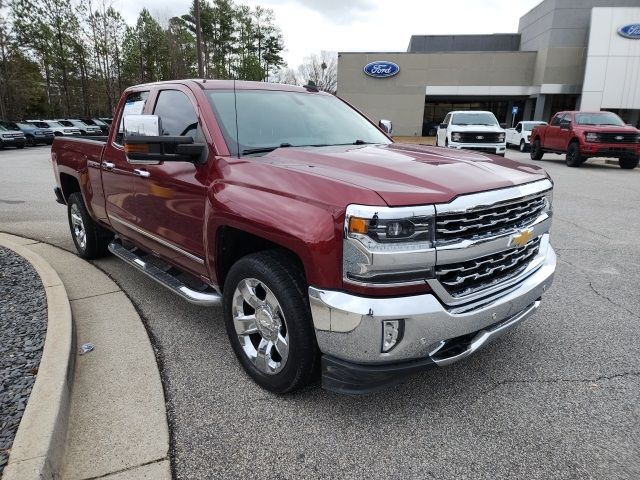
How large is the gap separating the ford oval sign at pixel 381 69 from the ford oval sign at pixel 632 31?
16.1 meters

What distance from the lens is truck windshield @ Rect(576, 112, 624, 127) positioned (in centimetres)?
1591

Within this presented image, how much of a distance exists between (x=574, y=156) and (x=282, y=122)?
15.6 meters

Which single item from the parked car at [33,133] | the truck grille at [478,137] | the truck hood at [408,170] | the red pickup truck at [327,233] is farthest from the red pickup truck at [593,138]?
the parked car at [33,133]

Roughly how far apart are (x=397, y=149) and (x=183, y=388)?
7.25 ft

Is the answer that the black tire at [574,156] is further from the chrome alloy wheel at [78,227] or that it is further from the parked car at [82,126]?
the parked car at [82,126]

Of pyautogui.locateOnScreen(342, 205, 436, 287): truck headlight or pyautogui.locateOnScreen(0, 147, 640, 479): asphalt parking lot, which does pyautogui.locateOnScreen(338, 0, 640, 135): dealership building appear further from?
pyautogui.locateOnScreen(342, 205, 436, 287): truck headlight

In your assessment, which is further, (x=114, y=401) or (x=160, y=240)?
(x=160, y=240)

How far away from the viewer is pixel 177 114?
3.62 metres

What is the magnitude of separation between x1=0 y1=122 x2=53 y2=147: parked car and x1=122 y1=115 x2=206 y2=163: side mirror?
100 feet

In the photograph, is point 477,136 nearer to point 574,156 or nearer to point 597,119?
point 574,156

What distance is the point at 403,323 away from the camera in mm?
2225

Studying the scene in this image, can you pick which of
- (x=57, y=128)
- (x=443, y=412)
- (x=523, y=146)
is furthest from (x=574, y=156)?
(x=57, y=128)

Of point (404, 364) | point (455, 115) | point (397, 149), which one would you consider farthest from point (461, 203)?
point (455, 115)

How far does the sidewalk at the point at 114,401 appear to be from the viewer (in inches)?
90.5
